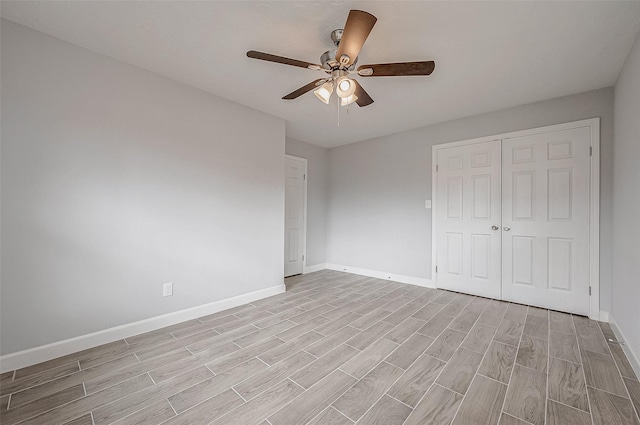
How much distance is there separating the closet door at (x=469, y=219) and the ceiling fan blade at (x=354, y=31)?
8.56 feet

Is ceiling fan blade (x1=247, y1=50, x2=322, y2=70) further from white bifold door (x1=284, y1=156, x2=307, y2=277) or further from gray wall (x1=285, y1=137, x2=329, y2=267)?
gray wall (x1=285, y1=137, x2=329, y2=267)

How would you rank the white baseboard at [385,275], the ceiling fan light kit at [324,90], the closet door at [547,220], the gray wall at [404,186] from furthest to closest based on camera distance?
the white baseboard at [385,275]
the closet door at [547,220]
the gray wall at [404,186]
the ceiling fan light kit at [324,90]

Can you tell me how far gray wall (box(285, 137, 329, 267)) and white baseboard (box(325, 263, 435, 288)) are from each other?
1.20 feet

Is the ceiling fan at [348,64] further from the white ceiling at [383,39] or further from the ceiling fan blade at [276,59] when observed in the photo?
the white ceiling at [383,39]

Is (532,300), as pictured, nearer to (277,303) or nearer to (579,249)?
(579,249)

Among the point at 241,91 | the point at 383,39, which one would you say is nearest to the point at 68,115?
the point at 241,91

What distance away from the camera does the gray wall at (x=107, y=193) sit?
181 cm

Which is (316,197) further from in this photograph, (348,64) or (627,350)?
(627,350)

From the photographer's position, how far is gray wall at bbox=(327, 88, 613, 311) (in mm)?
2637

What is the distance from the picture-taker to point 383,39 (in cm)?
191

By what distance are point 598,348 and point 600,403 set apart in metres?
0.88

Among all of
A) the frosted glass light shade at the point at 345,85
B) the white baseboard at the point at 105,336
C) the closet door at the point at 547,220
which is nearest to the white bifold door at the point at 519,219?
the closet door at the point at 547,220

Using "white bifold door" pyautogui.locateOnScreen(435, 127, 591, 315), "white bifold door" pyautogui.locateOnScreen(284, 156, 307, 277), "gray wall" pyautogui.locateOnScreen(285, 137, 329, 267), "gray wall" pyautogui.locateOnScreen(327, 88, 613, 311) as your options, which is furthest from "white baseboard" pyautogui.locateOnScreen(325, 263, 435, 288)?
"white bifold door" pyautogui.locateOnScreen(284, 156, 307, 277)

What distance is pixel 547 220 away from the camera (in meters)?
2.93
